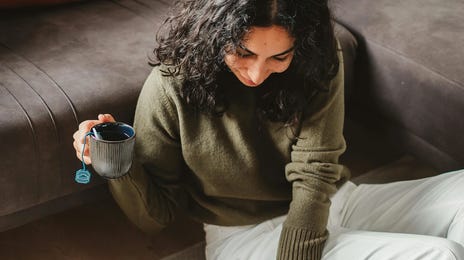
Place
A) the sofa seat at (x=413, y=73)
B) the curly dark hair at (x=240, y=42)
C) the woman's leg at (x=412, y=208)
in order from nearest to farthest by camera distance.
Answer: the curly dark hair at (x=240, y=42) < the woman's leg at (x=412, y=208) < the sofa seat at (x=413, y=73)

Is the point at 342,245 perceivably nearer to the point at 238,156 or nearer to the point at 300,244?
the point at 300,244

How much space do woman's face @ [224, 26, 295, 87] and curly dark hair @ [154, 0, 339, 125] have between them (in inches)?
0.4

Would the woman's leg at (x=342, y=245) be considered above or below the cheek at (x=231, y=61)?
below

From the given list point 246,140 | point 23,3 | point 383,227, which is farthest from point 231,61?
point 23,3

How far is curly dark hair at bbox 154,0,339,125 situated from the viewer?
3.08 feet

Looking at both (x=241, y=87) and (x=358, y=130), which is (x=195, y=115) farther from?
(x=358, y=130)

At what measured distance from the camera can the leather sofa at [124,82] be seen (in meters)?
1.23

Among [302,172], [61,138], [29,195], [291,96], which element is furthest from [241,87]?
[29,195]

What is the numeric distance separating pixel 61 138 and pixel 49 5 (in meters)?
0.52

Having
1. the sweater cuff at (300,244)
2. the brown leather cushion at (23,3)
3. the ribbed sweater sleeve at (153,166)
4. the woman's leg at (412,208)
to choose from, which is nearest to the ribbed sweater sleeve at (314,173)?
the sweater cuff at (300,244)

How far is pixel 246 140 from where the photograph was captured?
1.18m

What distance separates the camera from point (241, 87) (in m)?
1.15

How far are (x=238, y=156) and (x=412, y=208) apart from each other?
371 millimetres

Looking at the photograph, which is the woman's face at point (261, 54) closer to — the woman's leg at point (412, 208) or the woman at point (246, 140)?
the woman at point (246, 140)
